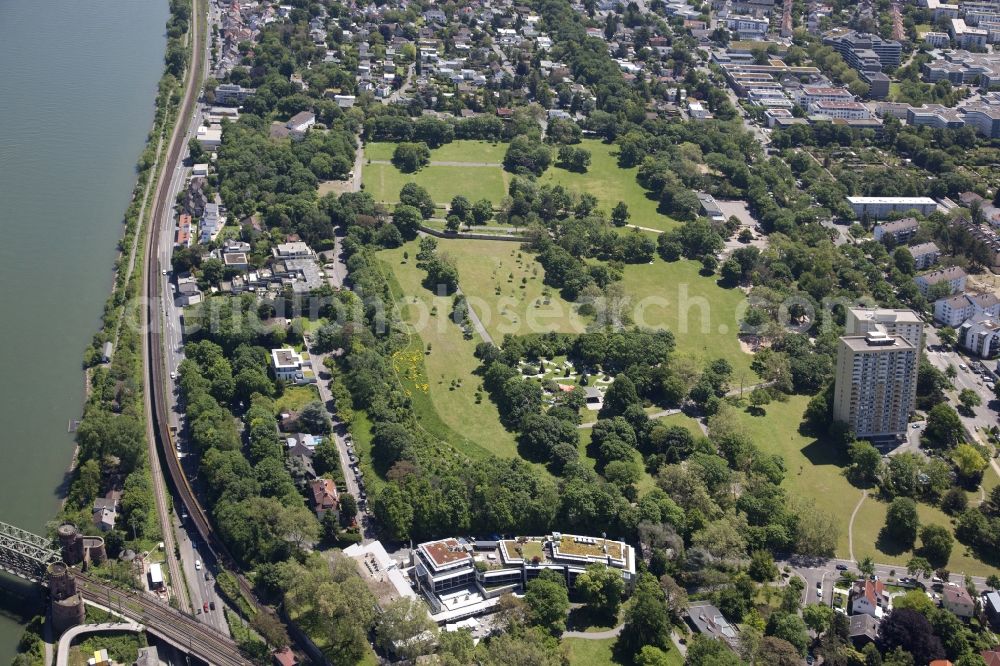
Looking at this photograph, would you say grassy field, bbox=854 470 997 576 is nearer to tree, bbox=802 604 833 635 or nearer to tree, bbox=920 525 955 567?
tree, bbox=920 525 955 567

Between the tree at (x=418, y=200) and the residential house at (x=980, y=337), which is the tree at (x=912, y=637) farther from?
the tree at (x=418, y=200)

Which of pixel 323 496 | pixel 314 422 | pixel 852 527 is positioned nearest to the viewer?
pixel 323 496

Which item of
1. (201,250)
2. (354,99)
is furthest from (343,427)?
(354,99)

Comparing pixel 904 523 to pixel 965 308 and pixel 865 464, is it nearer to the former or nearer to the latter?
pixel 865 464

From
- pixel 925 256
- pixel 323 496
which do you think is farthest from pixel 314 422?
pixel 925 256

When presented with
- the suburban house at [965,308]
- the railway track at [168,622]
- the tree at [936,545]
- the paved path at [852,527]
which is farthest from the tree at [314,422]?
the suburban house at [965,308]
